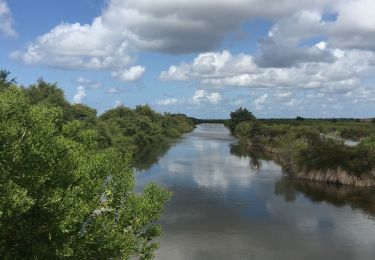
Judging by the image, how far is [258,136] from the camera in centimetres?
13925

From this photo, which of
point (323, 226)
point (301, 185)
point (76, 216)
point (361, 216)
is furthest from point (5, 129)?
point (301, 185)

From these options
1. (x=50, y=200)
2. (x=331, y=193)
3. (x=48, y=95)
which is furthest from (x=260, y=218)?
(x=48, y=95)

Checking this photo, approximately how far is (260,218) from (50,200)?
35287mm

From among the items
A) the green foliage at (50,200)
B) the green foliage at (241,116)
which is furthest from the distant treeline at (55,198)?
the green foliage at (241,116)

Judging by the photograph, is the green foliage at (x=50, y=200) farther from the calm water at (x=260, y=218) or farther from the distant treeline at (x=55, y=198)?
the calm water at (x=260, y=218)

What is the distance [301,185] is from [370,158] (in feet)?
33.7

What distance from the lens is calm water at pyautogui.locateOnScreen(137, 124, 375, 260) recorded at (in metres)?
37.4

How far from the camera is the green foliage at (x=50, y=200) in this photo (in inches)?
601

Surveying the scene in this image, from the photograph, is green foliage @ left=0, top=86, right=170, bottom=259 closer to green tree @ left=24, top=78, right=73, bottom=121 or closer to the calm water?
the calm water

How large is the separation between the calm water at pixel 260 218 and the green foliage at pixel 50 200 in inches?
677

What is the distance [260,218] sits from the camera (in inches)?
1880

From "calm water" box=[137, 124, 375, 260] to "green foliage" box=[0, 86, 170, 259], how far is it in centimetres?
1719

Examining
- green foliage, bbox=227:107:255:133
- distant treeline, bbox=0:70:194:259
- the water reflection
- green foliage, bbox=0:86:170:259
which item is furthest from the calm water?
green foliage, bbox=227:107:255:133

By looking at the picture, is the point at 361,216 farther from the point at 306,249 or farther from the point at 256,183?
the point at 256,183
